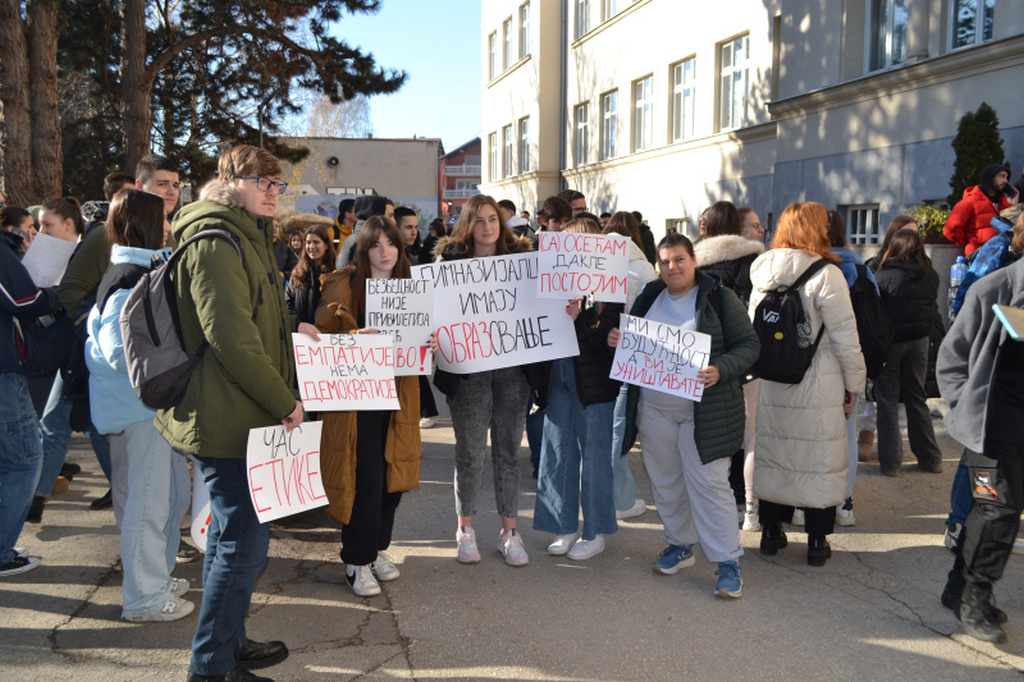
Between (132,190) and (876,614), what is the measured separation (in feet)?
14.1

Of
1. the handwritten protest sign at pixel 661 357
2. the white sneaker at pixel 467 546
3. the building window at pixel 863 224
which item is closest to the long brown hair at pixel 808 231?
the handwritten protest sign at pixel 661 357

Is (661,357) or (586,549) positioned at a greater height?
(661,357)

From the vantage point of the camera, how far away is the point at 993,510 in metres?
3.81

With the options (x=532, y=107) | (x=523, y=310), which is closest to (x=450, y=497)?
(x=523, y=310)

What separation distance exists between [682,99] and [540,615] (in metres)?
16.7

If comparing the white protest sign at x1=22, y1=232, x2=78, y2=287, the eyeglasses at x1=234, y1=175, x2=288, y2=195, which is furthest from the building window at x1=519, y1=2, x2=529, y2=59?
the eyeglasses at x1=234, y1=175, x2=288, y2=195

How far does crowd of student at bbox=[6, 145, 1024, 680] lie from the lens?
3240mm

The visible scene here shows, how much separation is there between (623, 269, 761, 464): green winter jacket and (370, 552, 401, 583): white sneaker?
72.1 inches

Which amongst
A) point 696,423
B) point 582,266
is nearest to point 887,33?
point 582,266

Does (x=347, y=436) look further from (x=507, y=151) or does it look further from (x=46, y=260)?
(x=507, y=151)

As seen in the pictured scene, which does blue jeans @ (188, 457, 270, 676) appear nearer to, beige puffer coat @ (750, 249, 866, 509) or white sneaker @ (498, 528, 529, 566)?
white sneaker @ (498, 528, 529, 566)

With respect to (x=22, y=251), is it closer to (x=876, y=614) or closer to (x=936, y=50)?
(x=876, y=614)

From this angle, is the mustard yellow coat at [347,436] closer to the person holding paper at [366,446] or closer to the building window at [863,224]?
the person holding paper at [366,446]

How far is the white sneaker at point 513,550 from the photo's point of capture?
4.79 m
